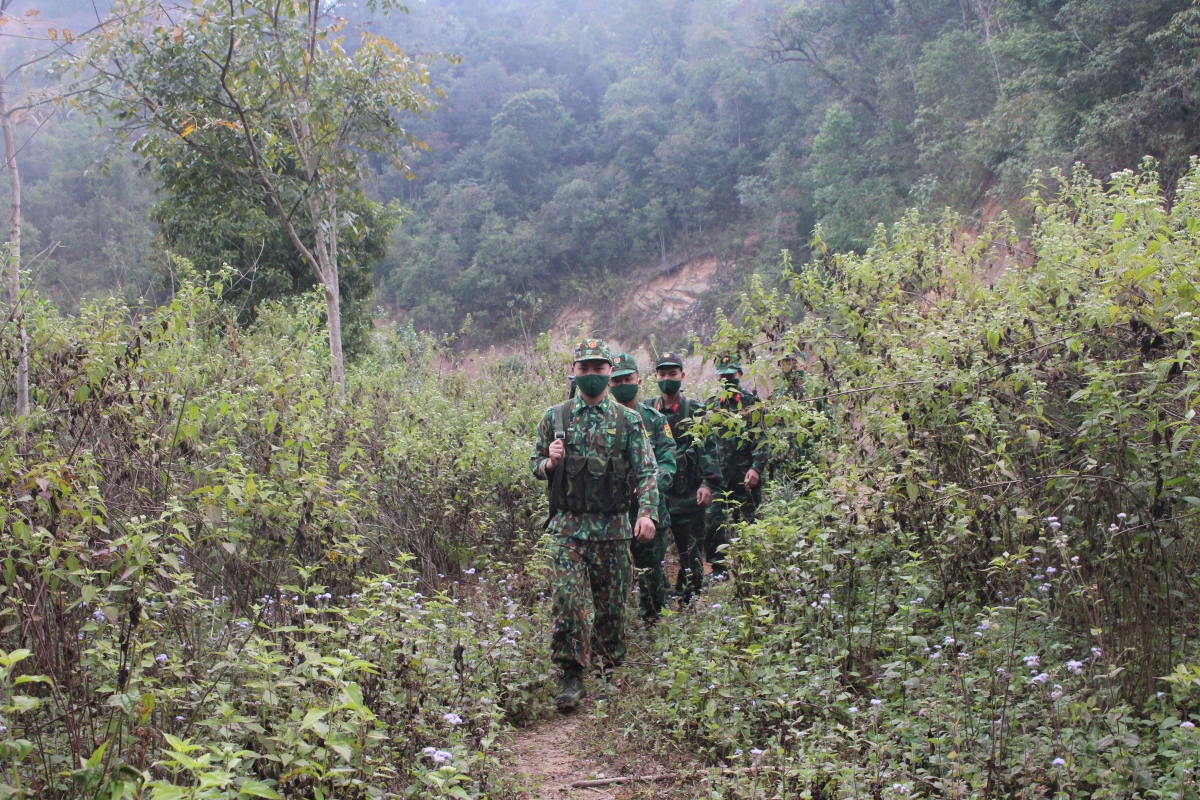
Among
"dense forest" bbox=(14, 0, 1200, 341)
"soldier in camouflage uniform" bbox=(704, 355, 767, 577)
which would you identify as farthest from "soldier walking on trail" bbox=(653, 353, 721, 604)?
"dense forest" bbox=(14, 0, 1200, 341)

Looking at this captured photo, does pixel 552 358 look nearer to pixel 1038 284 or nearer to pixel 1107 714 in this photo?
pixel 1038 284

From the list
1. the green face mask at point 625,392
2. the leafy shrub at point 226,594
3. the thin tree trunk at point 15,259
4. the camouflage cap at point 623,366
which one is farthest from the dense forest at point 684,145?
the green face mask at point 625,392

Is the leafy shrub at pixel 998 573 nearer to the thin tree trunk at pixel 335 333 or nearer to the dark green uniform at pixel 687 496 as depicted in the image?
the dark green uniform at pixel 687 496

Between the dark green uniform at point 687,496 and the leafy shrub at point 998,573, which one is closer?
the leafy shrub at point 998,573

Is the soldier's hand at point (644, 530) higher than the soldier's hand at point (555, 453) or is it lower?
lower

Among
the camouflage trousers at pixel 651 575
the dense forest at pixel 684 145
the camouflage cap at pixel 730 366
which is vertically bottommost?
the camouflage trousers at pixel 651 575

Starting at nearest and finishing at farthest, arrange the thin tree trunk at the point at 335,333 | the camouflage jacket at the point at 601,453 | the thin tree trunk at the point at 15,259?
the thin tree trunk at the point at 15,259, the camouflage jacket at the point at 601,453, the thin tree trunk at the point at 335,333

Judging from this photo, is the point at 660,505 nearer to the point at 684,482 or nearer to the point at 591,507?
the point at 684,482

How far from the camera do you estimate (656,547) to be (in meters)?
5.94

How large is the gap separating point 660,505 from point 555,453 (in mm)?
1274

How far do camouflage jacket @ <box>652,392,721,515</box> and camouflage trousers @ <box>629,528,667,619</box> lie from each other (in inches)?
23.9

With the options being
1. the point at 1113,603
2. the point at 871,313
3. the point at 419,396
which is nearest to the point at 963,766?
the point at 1113,603

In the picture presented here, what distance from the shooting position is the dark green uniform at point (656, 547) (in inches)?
231

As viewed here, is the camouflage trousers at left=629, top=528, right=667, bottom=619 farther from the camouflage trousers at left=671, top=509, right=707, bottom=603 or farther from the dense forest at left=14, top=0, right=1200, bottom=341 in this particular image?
the dense forest at left=14, top=0, right=1200, bottom=341
